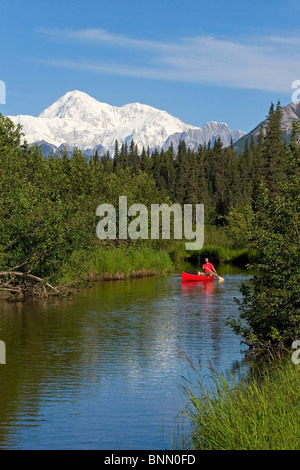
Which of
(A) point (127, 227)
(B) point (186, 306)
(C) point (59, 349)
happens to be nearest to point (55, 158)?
(A) point (127, 227)

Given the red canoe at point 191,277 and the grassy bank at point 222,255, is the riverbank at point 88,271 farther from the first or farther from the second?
the grassy bank at point 222,255

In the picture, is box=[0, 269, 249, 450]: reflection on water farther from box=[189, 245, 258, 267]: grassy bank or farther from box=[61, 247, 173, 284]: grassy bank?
box=[189, 245, 258, 267]: grassy bank

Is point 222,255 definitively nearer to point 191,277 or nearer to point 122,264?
point 191,277

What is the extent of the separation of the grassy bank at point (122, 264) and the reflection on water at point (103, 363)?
7.11 metres

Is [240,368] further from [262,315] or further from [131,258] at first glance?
[131,258]

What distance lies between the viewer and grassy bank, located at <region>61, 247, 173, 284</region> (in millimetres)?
46500

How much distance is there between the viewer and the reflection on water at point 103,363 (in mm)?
14750

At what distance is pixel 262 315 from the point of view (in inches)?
791

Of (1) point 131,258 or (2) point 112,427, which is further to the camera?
(1) point 131,258

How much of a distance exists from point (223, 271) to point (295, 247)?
4015 centimetres

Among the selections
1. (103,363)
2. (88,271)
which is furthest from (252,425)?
(88,271)

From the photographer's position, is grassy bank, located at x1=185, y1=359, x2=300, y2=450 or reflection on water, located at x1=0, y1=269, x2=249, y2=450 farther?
reflection on water, located at x1=0, y1=269, x2=249, y2=450

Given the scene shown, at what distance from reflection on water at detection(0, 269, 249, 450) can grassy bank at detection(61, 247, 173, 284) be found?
7.11m

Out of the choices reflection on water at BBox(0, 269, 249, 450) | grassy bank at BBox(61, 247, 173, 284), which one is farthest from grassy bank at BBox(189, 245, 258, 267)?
reflection on water at BBox(0, 269, 249, 450)
